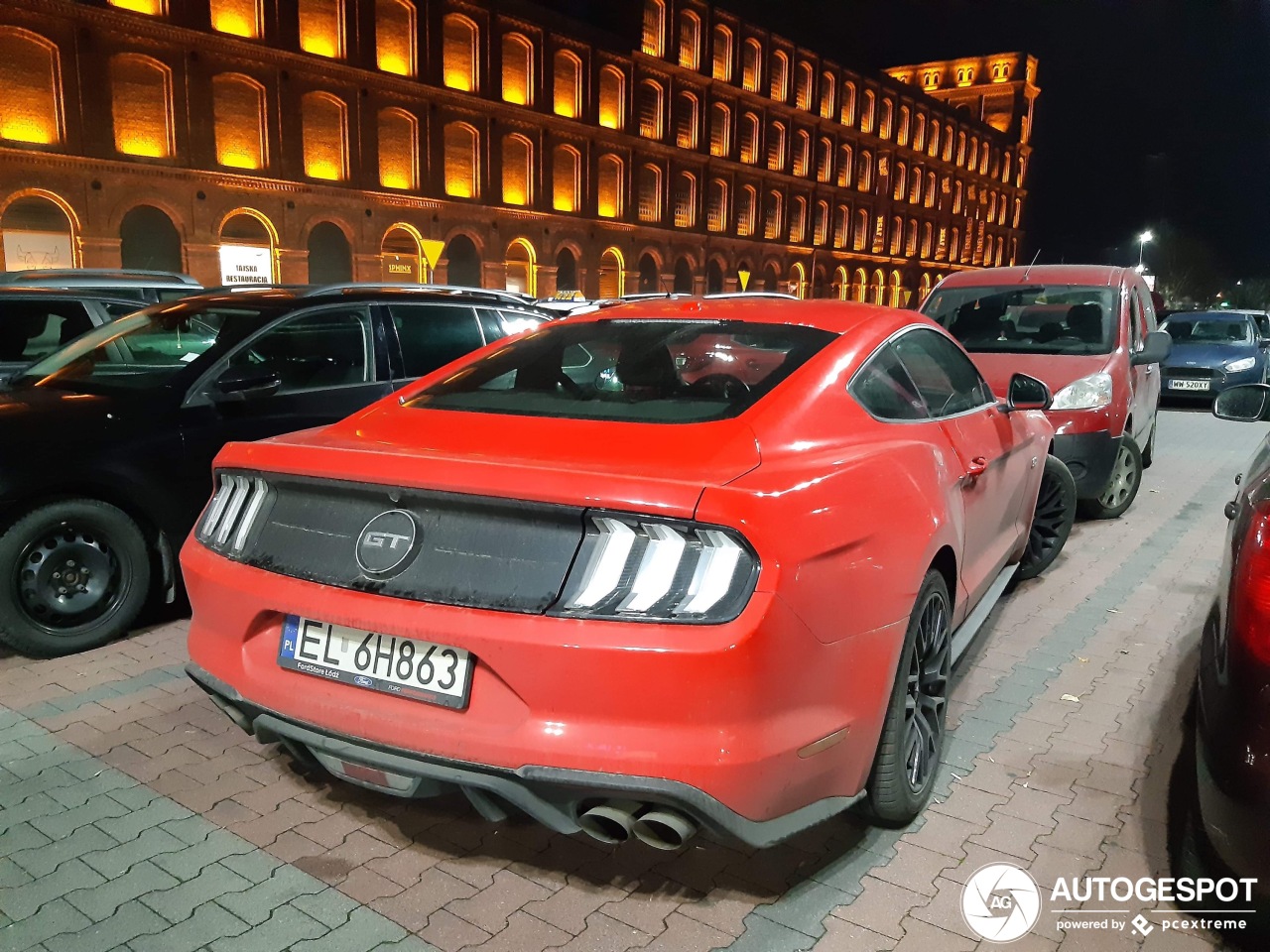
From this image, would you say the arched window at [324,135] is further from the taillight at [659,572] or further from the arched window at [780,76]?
the taillight at [659,572]

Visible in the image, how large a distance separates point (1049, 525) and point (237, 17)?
109ft

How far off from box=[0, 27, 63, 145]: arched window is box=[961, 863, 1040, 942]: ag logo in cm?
3138

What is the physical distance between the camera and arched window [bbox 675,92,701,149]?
49406 millimetres

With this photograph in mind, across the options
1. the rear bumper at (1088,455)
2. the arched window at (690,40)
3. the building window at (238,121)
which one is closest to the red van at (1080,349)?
the rear bumper at (1088,455)

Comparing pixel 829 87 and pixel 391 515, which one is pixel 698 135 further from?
pixel 391 515

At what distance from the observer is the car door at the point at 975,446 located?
3.53 m

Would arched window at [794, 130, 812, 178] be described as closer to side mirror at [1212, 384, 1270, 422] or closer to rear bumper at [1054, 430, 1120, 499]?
rear bumper at [1054, 430, 1120, 499]

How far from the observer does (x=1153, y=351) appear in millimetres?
7496

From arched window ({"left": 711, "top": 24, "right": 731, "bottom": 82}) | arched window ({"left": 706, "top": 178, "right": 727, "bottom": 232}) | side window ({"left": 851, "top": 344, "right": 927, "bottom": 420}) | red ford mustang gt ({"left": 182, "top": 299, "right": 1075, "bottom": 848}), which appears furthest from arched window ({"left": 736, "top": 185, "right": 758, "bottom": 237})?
red ford mustang gt ({"left": 182, "top": 299, "right": 1075, "bottom": 848})

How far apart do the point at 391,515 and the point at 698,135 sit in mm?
52443

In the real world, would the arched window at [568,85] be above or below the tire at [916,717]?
above

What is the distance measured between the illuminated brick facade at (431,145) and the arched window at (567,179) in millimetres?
102

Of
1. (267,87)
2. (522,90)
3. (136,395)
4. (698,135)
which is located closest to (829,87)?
(698,135)

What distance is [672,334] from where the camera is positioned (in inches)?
137
